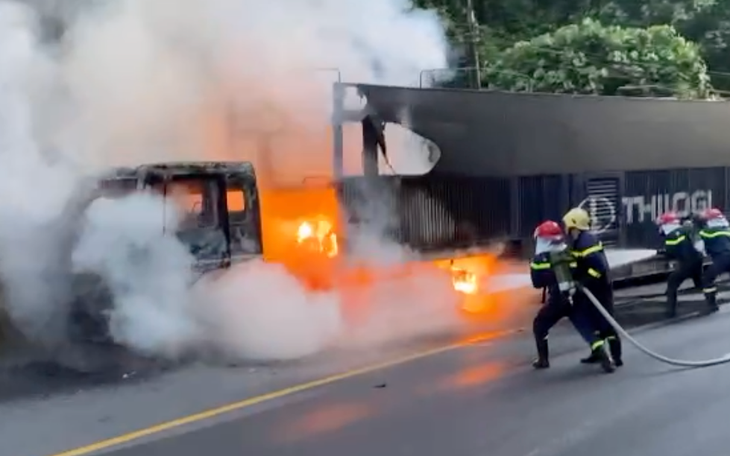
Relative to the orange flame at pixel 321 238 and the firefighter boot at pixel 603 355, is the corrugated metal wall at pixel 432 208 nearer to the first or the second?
the orange flame at pixel 321 238

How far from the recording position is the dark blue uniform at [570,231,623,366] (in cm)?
974

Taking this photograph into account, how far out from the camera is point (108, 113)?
12109mm

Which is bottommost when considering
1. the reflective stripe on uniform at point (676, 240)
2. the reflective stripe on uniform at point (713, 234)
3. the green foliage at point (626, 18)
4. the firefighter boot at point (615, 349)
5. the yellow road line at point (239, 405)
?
the yellow road line at point (239, 405)

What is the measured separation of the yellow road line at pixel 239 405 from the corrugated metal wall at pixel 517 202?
2.42 meters

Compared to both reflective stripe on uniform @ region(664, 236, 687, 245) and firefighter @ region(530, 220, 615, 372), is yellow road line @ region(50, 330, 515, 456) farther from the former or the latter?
reflective stripe on uniform @ region(664, 236, 687, 245)

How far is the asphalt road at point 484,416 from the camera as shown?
6.98 meters

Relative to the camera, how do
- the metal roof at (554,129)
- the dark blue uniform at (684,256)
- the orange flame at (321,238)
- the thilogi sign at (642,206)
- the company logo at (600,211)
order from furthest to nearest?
the thilogi sign at (642,206) → the company logo at (600,211) → the metal roof at (554,129) → the dark blue uniform at (684,256) → the orange flame at (321,238)

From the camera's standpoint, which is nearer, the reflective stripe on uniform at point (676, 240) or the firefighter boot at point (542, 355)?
the firefighter boot at point (542, 355)

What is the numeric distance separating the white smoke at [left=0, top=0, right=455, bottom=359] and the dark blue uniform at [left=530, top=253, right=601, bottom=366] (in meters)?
2.29

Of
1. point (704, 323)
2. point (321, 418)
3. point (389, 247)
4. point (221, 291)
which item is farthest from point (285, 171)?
point (321, 418)

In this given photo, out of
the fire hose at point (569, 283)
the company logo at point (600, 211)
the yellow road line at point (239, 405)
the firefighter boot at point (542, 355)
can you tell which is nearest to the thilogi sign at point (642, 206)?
the company logo at point (600, 211)

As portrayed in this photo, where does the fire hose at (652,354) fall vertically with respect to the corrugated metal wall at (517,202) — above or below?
below

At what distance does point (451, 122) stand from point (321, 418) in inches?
279

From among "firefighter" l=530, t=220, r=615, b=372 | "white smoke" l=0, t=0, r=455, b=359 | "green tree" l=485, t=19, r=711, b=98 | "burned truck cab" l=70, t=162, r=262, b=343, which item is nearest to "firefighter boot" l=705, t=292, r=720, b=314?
"white smoke" l=0, t=0, r=455, b=359
